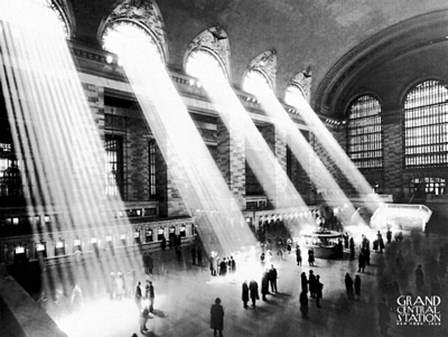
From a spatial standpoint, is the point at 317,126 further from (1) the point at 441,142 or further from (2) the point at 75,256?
(2) the point at 75,256

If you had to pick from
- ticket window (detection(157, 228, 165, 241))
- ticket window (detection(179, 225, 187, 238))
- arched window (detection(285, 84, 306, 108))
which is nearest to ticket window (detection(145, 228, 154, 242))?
ticket window (detection(157, 228, 165, 241))

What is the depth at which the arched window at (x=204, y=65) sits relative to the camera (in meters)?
17.4

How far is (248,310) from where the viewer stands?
7.25 m

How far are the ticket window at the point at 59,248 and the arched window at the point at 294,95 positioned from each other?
58.7ft

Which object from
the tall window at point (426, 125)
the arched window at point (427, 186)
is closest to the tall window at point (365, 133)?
the tall window at point (426, 125)

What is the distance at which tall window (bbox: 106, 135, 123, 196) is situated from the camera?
61.6ft

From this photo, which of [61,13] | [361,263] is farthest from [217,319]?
[61,13]

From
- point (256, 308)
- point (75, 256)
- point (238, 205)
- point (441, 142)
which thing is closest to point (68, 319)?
point (256, 308)

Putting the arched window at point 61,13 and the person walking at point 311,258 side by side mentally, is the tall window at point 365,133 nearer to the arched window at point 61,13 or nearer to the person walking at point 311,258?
the person walking at point 311,258

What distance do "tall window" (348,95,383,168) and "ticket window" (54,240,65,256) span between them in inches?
968

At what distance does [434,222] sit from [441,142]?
27.6ft

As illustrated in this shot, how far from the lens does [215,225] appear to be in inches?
667

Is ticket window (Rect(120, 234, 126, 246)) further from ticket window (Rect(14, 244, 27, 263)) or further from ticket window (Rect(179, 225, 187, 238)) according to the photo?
ticket window (Rect(14, 244, 27, 263))

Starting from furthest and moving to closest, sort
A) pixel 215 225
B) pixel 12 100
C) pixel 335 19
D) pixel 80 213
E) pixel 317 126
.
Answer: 1. pixel 317 126
2. pixel 335 19
3. pixel 215 225
4. pixel 12 100
5. pixel 80 213
